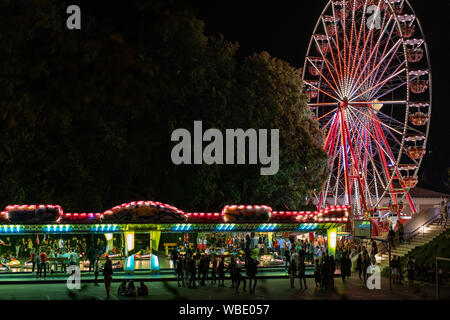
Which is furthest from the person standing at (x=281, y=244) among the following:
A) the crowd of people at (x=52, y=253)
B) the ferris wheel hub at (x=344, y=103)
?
the crowd of people at (x=52, y=253)

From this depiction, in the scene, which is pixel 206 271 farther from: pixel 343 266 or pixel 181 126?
pixel 181 126

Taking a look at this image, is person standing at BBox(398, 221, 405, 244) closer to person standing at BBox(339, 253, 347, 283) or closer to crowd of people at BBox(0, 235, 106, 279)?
person standing at BBox(339, 253, 347, 283)

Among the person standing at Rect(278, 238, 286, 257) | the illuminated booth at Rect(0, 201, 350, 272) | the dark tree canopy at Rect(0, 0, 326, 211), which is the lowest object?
the person standing at Rect(278, 238, 286, 257)

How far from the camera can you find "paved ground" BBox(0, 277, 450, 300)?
21766 mm

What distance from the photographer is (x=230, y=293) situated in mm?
23078

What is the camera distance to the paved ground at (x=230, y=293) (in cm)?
2177

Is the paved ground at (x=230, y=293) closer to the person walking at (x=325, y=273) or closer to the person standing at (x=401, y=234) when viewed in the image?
the person walking at (x=325, y=273)

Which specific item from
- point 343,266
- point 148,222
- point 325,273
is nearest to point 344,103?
point 343,266

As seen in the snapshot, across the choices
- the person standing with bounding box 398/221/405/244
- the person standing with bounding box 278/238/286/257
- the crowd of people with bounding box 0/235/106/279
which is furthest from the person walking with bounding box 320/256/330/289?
the person standing with bounding box 278/238/286/257
